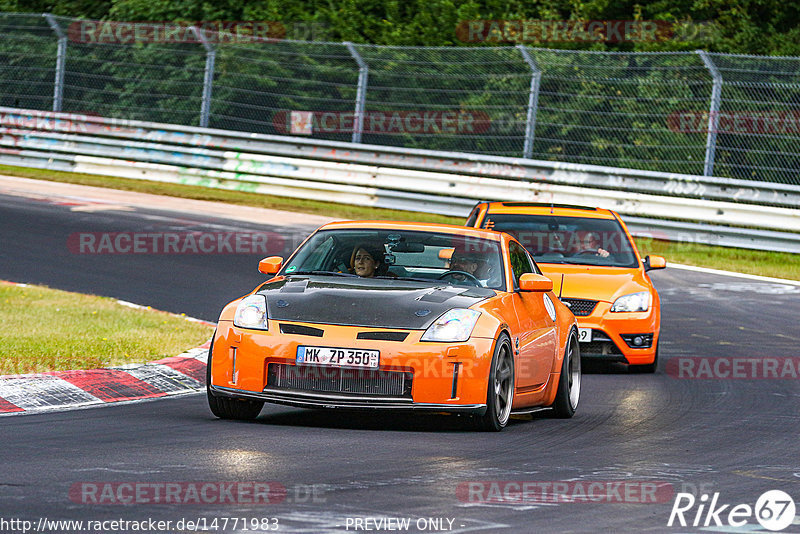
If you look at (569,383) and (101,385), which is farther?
(569,383)

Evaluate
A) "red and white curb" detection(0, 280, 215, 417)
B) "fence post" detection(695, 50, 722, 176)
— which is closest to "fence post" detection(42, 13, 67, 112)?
"fence post" detection(695, 50, 722, 176)

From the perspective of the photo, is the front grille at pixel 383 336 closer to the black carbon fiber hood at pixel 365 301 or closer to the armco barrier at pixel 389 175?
the black carbon fiber hood at pixel 365 301

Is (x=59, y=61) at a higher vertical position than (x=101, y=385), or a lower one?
higher

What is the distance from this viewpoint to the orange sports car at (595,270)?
501 inches

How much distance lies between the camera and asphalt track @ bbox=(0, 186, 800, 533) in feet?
19.5

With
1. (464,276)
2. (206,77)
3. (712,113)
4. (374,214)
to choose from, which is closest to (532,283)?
(464,276)

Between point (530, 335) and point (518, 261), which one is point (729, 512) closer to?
point (530, 335)

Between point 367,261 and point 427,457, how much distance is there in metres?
2.33

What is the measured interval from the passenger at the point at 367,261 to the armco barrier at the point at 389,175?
11.9 meters

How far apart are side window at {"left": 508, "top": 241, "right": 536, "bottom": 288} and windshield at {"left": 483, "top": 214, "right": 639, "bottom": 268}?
302cm

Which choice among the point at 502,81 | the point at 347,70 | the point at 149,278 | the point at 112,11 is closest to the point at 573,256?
the point at 149,278

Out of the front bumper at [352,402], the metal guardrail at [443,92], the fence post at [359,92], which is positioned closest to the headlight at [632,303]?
the front bumper at [352,402]

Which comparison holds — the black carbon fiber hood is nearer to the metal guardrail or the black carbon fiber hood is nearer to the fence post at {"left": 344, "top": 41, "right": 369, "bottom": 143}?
the metal guardrail

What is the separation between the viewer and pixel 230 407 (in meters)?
8.80
